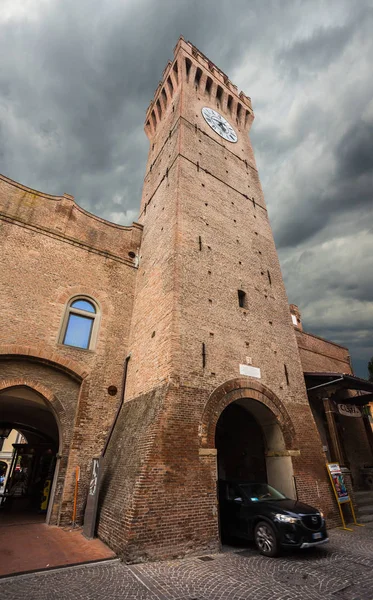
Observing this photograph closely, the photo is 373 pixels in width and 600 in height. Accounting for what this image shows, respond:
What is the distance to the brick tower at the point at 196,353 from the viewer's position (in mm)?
6773

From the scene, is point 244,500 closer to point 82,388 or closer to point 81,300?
point 82,388

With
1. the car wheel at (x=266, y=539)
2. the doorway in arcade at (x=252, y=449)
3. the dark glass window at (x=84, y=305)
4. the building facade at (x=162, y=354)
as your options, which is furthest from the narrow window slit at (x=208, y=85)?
the car wheel at (x=266, y=539)

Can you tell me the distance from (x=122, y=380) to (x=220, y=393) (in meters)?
3.98

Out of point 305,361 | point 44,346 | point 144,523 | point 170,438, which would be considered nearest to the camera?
point 144,523

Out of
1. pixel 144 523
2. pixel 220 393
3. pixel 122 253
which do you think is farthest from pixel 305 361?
pixel 144 523

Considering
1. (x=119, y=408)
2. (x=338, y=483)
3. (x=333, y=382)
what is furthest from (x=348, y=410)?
(x=119, y=408)

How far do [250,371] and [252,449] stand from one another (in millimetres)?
3825

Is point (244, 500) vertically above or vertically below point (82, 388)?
below

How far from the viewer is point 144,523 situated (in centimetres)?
618

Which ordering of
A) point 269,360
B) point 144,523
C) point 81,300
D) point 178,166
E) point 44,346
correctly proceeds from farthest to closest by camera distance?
point 178,166
point 81,300
point 269,360
point 44,346
point 144,523

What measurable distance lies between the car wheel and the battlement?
2049 centimetres

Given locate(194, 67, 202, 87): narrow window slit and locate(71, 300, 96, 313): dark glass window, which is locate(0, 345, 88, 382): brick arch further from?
locate(194, 67, 202, 87): narrow window slit

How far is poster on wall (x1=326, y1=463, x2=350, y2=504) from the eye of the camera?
30.7ft

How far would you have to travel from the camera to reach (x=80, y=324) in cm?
1123
